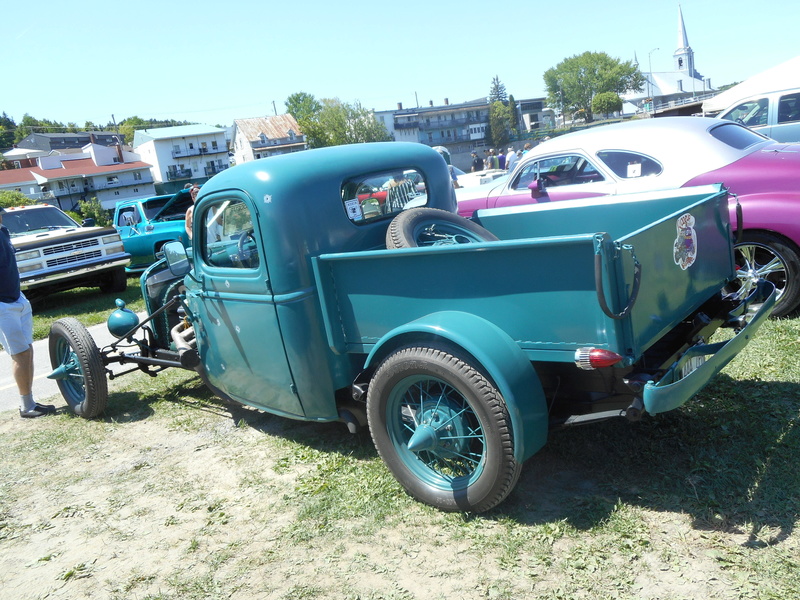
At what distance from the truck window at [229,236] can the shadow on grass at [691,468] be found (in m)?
2.11

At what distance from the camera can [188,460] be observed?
4.65 metres

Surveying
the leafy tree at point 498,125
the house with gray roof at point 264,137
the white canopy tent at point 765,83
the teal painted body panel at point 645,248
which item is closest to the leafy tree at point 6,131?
the house with gray roof at point 264,137

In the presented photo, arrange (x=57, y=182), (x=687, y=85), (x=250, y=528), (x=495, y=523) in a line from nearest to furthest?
(x=495, y=523), (x=250, y=528), (x=57, y=182), (x=687, y=85)

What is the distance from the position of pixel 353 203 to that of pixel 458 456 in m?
1.69

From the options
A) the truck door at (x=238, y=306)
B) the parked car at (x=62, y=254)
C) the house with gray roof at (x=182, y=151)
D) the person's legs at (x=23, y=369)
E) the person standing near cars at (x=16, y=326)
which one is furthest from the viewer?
the house with gray roof at (x=182, y=151)

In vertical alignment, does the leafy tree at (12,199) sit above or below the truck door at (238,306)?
above

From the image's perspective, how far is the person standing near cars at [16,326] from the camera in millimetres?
5559

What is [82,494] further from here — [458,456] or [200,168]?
[200,168]

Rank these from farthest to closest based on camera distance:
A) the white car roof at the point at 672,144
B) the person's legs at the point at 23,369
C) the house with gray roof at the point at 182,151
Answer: the house with gray roof at the point at 182,151
the white car roof at the point at 672,144
the person's legs at the point at 23,369

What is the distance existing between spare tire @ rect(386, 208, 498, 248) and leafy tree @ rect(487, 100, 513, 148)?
93045mm

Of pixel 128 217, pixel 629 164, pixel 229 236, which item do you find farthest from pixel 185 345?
pixel 128 217

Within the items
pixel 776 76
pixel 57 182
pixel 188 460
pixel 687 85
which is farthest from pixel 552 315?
pixel 687 85

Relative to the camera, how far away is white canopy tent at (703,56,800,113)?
43.5 feet

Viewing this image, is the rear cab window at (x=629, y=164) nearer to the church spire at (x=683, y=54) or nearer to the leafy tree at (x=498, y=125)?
the leafy tree at (x=498, y=125)
